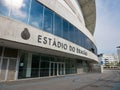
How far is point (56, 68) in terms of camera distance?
22.9 meters

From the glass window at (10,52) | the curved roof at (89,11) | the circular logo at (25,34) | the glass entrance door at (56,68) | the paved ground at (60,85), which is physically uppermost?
the curved roof at (89,11)

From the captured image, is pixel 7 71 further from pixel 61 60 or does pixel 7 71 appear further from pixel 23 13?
pixel 61 60

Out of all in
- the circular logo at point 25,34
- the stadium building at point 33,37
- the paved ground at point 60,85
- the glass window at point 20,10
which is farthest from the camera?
the circular logo at point 25,34

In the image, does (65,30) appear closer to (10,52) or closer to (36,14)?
(36,14)

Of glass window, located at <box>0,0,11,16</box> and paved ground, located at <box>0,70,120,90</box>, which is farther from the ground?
glass window, located at <box>0,0,11,16</box>

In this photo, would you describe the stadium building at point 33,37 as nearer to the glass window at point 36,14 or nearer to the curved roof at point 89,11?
the glass window at point 36,14

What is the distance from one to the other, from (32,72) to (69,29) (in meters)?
9.08

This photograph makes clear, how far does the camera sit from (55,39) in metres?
17.1

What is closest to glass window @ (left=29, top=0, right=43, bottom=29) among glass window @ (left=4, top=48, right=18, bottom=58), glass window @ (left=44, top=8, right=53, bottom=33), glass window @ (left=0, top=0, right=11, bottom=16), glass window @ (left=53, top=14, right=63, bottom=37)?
glass window @ (left=44, top=8, right=53, bottom=33)

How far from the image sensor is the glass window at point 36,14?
45.8ft

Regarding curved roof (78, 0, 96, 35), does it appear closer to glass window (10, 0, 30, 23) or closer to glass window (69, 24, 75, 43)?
glass window (69, 24, 75, 43)

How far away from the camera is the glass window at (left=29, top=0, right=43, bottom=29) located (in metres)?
14.0

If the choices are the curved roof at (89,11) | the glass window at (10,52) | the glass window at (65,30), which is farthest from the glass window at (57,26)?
the curved roof at (89,11)

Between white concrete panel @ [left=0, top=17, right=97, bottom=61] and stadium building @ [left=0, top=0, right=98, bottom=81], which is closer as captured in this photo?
white concrete panel @ [left=0, top=17, right=97, bottom=61]
